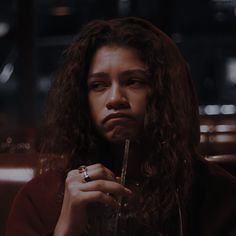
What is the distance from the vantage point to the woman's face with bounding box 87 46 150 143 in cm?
108

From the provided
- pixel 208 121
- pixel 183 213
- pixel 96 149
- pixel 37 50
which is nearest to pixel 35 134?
pixel 208 121

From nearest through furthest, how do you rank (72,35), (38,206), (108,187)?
1. (108,187)
2. (38,206)
3. (72,35)

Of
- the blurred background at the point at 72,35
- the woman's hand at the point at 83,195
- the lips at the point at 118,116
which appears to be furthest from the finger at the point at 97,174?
the blurred background at the point at 72,35

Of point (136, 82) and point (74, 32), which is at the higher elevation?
point (74, 32)

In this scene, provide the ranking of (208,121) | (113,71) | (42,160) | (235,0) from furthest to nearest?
(235,0) < (208,121) < (42,160) < (113,71)

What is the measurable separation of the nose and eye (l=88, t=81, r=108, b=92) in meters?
0.03

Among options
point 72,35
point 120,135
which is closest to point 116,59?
point 120,135

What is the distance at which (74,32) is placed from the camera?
161 inches

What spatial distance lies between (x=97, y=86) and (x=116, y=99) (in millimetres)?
76

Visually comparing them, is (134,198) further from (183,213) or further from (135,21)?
(135,21)

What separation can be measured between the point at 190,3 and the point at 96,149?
10.4 ft

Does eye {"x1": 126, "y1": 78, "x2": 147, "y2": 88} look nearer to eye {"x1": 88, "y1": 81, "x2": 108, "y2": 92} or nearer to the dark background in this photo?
eye {"x1": 88, "y1": 81, "x2": 108, "y2": 92}

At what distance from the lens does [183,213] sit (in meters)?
1.12

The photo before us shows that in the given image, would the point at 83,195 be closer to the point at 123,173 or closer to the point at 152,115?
the point at 123,173
